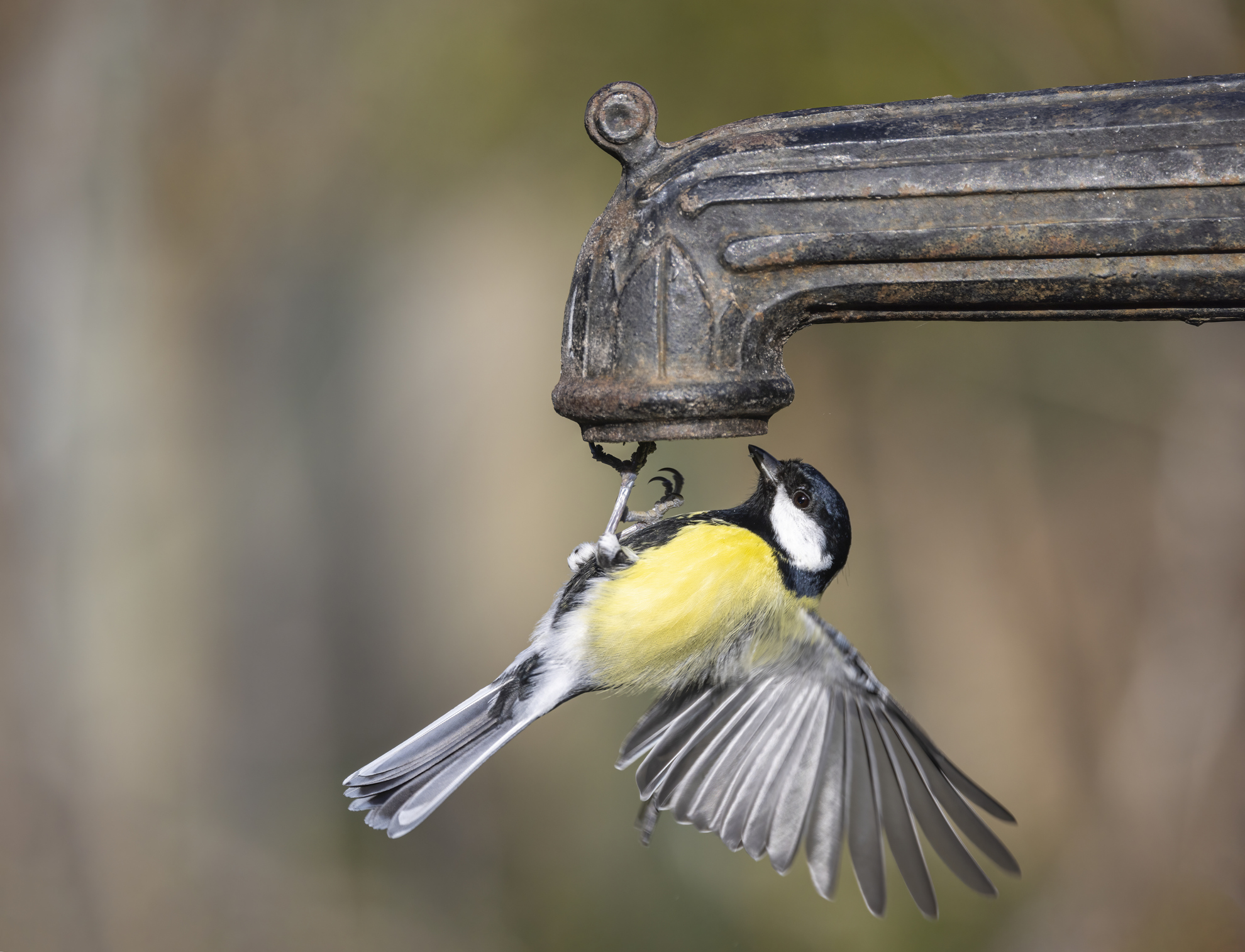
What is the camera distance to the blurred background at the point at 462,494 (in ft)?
4.53

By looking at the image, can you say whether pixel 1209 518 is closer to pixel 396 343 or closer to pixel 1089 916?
pixel 1089 916

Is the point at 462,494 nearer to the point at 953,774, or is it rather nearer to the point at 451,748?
the point at 451,748

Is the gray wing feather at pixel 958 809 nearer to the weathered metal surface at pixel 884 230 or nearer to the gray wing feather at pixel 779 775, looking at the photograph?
the gray wing feather at pixel 779 775

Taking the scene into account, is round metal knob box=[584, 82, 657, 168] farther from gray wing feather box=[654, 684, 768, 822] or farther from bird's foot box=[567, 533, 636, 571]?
gray wing feather box=[654, 684, 768, 822]

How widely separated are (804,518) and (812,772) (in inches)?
13.0

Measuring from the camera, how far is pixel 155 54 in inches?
53.6

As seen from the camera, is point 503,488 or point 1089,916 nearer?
point 1089,916

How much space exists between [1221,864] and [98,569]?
1.84 m

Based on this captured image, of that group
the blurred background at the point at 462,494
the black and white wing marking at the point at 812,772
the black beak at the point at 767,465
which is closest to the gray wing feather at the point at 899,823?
the black and white wing marking at the point at 812,772

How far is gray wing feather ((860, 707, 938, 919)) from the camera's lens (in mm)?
971

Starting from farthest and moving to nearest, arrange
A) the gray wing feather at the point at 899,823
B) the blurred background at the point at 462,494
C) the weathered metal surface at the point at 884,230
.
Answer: the blurred background at the point at 462,494 < the gray wing feather at the point at 899,823 < the weathered metal surface at the point at 884,230

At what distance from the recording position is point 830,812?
1135 mm

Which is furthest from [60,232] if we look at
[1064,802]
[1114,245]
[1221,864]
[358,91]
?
[1221,864]

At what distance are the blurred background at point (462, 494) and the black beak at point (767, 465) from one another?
357 millimetres
